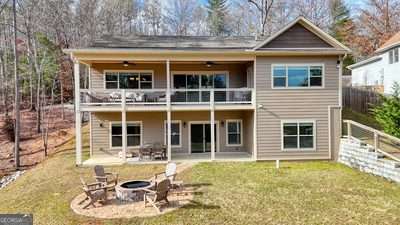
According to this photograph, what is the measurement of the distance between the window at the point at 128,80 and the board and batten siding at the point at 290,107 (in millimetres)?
6252

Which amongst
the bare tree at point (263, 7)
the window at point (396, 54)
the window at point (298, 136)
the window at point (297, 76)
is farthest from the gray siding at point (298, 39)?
the bare tree at point (263, 7)

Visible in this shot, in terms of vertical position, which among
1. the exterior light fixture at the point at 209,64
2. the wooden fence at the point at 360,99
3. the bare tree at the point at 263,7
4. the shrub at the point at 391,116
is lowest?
the shrub at the point at 391,116

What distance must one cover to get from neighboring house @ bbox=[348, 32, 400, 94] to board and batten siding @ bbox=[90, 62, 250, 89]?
38.9 feet

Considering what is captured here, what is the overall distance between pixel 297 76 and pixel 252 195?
25.9 feet

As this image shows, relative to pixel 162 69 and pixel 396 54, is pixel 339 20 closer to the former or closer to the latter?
pixel 396 54

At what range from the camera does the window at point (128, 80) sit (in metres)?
17.7

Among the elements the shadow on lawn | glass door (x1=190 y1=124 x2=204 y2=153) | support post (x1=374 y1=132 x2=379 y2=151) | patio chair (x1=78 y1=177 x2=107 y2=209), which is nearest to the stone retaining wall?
support post (x1=374 y1=132 x2=379 y2=151)

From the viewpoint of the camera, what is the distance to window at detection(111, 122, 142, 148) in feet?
58.0

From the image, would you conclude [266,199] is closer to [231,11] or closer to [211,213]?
[211,213]

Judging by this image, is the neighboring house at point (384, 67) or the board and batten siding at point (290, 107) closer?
the board and batten siding at point (290, 107)

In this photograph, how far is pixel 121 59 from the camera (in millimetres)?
15461

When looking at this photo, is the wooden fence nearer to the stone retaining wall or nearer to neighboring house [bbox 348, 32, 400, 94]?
neighboring house [bbox 348, 32, 400, 94]

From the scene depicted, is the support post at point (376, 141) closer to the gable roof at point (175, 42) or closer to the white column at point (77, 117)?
the gable roof at point (175, 42)

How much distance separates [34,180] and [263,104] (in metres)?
11.0
